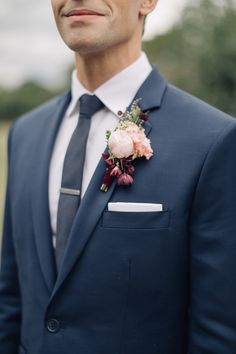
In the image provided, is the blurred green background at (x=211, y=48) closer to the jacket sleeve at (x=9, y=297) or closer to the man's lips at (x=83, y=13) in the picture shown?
the jacket sleeve at (x=9, y=297)

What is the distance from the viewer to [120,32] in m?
2.31

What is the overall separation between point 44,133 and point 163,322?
1084mm

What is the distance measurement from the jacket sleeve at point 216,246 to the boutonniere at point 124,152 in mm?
274

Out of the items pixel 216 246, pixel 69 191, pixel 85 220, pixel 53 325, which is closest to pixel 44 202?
pixel 69 191

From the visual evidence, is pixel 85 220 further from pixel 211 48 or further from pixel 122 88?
pixel 211 48

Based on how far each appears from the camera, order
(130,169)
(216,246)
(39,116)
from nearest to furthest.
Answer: (216,246), (130,169), (39,116)

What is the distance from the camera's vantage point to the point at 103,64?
2428 mm

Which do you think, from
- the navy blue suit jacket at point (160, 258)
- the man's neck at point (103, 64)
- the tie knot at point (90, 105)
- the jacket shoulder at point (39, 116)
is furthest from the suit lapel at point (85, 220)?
the jacket shoulder at point (39, 116)

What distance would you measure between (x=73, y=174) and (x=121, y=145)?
28 centimetres

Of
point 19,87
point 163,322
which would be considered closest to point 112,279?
point 163,322

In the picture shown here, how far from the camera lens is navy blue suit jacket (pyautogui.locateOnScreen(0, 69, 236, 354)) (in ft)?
6.86

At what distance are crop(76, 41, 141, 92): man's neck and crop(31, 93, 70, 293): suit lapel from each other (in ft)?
0.78

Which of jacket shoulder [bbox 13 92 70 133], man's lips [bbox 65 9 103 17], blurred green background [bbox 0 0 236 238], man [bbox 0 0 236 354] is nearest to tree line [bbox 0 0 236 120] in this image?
blurred green background [bbox 0 0 236 238]

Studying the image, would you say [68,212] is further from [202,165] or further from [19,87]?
[19,87]
